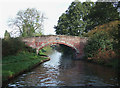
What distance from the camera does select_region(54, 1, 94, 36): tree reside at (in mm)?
31884

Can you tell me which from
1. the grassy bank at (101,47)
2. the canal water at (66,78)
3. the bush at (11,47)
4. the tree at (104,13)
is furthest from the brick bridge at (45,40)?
the canal water at (66,78)

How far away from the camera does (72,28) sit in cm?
3203

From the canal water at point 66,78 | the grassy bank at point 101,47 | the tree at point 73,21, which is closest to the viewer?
the canal water at point 66,78

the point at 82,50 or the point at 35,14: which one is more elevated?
the point at 35,14

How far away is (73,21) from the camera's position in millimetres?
32250

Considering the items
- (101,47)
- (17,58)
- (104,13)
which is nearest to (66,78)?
(17,58)

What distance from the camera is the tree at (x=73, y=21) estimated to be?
105 feet

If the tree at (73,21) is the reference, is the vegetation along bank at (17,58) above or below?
below

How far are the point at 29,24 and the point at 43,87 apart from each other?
93.9 feet

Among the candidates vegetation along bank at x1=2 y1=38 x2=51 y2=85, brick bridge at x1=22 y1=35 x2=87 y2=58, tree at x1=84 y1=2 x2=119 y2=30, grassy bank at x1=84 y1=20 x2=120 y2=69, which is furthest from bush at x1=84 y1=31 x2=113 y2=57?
vegetation along bank at x1=2 y1=38 x2=51 y2=85

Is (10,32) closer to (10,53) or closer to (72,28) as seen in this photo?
(72,28)

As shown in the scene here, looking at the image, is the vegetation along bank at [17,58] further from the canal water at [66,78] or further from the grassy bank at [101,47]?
the grassy bank at [101,47]

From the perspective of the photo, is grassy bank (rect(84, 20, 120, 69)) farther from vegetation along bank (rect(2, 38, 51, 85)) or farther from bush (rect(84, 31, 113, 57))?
vegetation along bank (rect(2, 38, 51, 85))

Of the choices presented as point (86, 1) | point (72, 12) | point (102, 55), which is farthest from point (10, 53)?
point (86, 1)
